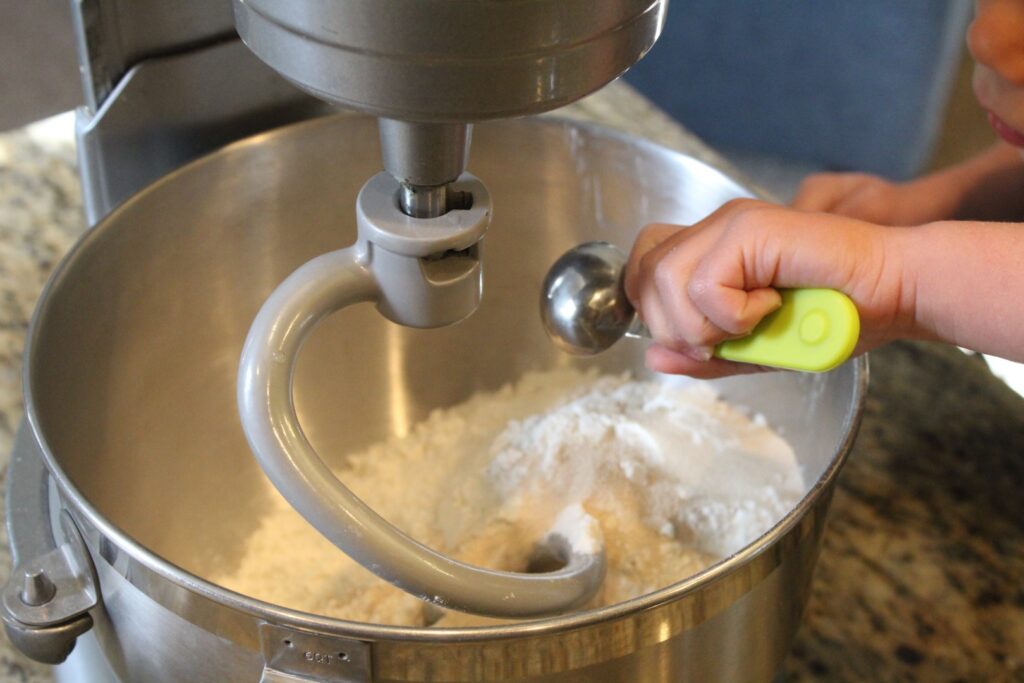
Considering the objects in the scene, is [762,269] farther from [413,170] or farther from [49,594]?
[49,594]

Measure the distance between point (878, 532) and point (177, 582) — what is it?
Answer: 360 millimetres

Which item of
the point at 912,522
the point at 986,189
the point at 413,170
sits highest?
the point at 413,170

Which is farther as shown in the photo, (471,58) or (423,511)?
(423,511)

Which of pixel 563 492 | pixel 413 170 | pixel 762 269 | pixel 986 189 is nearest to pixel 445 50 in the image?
pixel 413 170

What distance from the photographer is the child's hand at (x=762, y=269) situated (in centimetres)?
43

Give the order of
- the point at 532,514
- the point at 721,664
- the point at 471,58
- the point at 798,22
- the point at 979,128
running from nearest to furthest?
the point at 471,58 → the point at 721,664 → the point at 532,514 → the point at 798,22 → the point at 979,128

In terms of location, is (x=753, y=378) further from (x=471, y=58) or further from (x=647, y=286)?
(x=471, y=58)

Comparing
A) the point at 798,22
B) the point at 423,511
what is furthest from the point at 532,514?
the point at 798,22

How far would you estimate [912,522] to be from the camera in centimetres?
58

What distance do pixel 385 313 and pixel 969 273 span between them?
0.75 feet

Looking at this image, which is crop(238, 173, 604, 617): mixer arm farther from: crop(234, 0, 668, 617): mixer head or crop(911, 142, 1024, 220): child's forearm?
crop(911, 142, 1024, 220): child's forearm

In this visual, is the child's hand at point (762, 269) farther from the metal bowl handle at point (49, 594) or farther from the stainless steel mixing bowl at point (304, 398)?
the metal bowl handle at point (49, 594)

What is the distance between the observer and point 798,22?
1.38 m

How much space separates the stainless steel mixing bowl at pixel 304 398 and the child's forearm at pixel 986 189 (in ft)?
0.49
